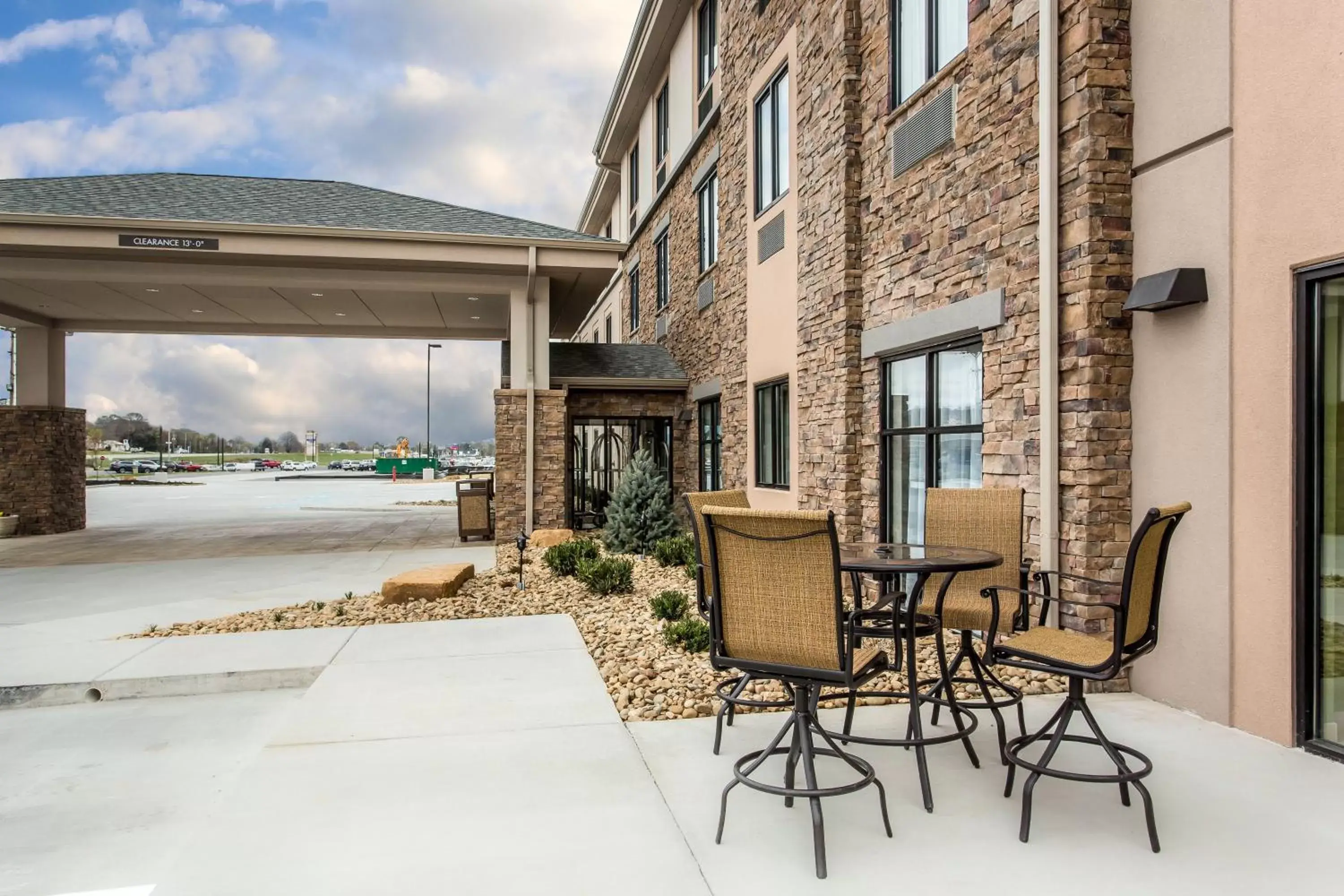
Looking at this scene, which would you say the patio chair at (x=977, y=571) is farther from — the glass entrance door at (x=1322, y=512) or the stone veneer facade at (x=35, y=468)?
the stone veneer facade at (x=35, y=468)

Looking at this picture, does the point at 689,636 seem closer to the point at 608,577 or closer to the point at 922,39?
the point at 608,577

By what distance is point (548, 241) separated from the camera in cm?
1242

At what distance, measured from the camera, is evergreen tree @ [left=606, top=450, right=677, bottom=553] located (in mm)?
11688

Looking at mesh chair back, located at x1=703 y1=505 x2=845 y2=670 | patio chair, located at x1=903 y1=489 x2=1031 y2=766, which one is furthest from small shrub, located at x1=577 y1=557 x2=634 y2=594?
mesh chair back, located at x1=703 y1=505 x2=845 y2=670

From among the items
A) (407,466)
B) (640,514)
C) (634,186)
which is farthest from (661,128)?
(407,466)

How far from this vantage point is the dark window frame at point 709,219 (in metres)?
13.3

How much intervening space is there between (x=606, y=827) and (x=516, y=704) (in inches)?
66.9

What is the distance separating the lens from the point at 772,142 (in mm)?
10383

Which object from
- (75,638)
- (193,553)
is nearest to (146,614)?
(75,638)

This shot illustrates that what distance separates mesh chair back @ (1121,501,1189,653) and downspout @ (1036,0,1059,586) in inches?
64.8

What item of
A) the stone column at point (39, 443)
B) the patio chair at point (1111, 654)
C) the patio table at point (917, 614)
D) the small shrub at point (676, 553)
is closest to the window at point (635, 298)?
the small shrub at point (676, 553)

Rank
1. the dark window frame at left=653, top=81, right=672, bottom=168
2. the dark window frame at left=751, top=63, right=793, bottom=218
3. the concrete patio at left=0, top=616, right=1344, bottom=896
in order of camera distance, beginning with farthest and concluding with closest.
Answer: the dark window frame at left=653, top=81, right=672, bottom=168 → the dark window frame at left=751, top=63, right=793, bottom=218 → the concrete patio at left=0, top=616, right=1344, bottom=896

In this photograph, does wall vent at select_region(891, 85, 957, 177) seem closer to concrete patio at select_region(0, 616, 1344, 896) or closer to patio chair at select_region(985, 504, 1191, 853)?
patio chair at select_region(985, 504, 1191, 853)

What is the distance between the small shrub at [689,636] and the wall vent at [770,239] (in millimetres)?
5322
